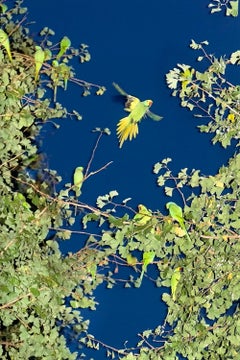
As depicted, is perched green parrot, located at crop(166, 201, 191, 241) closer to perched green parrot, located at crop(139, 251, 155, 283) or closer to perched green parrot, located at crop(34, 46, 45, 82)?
perched green parrot, located at crop(139, 251, 155, 283)

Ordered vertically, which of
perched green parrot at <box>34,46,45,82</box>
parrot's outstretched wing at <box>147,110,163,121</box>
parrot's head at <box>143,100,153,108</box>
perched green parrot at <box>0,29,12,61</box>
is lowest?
parrot's outstretched wing at <box>147,110,163,121</box>

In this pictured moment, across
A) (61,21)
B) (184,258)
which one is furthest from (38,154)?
(184,258)

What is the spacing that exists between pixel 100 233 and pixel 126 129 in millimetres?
384

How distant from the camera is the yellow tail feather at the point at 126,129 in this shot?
8.92 feet

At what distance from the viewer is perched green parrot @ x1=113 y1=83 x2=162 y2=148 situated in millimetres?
2705

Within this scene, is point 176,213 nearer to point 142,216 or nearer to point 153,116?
point 142,216

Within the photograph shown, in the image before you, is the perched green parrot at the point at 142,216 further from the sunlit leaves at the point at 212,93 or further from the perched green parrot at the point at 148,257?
the sunlit leaves at the point at 212,93

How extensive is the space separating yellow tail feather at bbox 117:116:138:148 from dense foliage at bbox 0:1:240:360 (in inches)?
2.6

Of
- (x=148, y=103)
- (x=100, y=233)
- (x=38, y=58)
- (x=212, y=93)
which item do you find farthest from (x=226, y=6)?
(x=100, y=233)

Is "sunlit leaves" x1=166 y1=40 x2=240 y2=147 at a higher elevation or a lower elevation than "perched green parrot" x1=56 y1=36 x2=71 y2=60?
lower

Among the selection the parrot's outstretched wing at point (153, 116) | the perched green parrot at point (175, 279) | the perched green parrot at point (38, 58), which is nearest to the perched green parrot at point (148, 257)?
the perched green parrot at point (175, 279)

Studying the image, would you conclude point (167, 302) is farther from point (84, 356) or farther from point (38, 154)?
point (38, 154)

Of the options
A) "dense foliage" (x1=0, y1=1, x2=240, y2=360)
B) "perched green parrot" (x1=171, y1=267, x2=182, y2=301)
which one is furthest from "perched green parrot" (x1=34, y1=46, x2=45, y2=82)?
"perched green parrot" (x1=171, y1=267, x2=182, y2=301)

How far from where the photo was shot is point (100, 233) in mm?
2746
